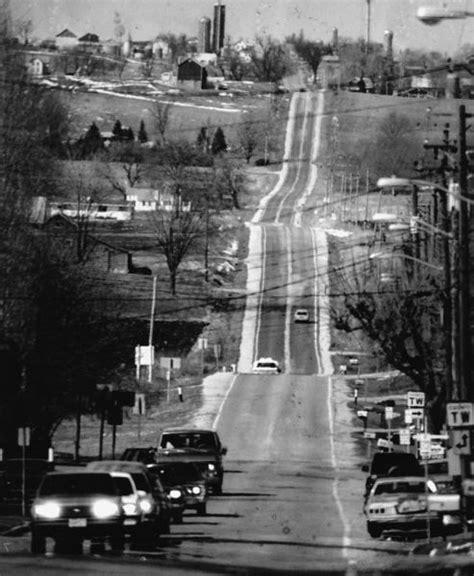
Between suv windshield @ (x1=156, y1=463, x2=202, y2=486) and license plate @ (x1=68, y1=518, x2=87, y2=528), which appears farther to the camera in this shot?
suv windshield @ (x1=156, y1=463, x2=202, y2=486)

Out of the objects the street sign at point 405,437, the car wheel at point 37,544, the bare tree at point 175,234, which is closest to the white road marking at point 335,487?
the street sign at point 405,437

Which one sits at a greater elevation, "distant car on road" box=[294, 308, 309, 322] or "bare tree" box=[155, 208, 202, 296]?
"bare tree" box=[155, 208, 202, 296]

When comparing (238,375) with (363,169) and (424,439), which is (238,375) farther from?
(363,169)

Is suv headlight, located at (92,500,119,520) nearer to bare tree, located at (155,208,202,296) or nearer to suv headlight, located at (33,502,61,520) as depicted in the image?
suv headlight, located at (33,502,61,520)

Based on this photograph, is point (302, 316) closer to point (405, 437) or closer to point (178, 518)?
point (405, 437)

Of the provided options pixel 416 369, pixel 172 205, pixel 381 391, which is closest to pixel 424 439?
A: pixel 416 369

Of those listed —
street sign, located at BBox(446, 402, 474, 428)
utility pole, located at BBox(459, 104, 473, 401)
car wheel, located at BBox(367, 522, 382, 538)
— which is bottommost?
car wheel, located at BBox(367, 522, 382, 538)

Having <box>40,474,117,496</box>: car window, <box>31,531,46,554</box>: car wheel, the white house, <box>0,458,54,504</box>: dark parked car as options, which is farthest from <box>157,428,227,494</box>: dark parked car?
the white house
